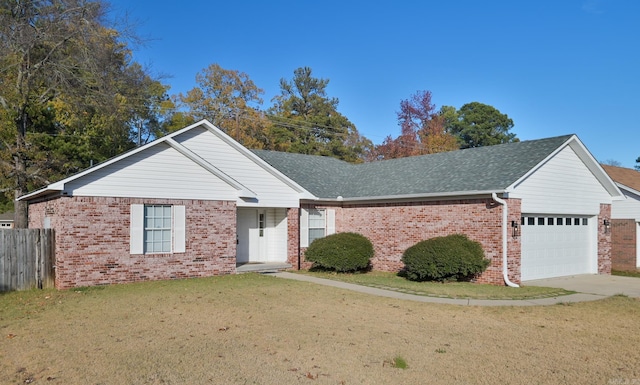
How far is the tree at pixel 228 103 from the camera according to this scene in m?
42.6

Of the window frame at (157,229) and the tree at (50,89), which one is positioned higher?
the tree at (50,89)

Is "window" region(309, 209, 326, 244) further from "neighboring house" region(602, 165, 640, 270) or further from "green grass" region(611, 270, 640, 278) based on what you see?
"neighboring house" region(602, 165, 640, 270)

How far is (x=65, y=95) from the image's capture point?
25500 millimetres

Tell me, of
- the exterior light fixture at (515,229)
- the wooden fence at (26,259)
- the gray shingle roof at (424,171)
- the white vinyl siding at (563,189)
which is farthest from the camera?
the gray shingle roof at (424,171)

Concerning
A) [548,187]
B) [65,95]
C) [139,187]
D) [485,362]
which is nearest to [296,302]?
[485,362]

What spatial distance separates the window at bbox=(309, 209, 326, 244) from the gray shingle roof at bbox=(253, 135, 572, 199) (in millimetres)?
874

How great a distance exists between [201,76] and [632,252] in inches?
1427

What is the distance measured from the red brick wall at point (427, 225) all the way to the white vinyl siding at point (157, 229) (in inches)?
231

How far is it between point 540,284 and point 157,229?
12331 mm

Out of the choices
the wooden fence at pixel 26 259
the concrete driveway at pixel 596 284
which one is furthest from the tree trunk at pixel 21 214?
the concrete driveway at pixel 596 284

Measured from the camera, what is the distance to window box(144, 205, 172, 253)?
1543 cm

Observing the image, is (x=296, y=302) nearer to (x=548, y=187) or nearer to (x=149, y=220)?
(x=149, y=220)

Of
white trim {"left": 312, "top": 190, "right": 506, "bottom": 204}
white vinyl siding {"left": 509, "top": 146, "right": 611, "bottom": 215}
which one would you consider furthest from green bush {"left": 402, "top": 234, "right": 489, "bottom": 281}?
white vinyl siding {"left": 509, "top": 146, "right": 611, "bottom": 215}

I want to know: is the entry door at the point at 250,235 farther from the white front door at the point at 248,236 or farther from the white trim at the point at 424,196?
the white trim at the point at 424,196
